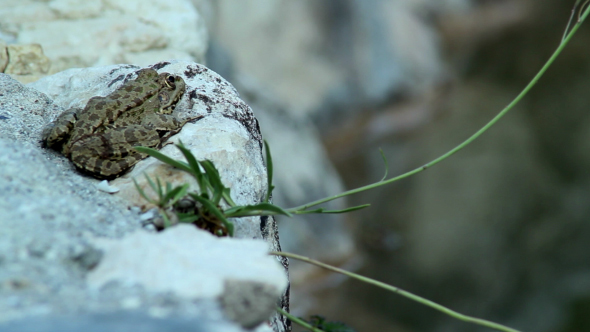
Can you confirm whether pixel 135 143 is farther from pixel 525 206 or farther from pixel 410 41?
pixel 410 41

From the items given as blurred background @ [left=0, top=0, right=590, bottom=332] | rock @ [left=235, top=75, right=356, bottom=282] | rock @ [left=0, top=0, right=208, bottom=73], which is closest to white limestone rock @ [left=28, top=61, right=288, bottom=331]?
rock @ [left=0, top=0, right=208, bottom=73]

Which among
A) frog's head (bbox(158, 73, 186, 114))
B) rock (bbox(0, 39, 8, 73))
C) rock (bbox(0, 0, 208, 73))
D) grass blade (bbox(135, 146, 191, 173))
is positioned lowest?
grass blade (bbox(135, 146, 191, 173))

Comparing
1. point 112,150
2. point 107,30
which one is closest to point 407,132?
point 107,30

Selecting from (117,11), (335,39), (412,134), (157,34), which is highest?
(335,39)

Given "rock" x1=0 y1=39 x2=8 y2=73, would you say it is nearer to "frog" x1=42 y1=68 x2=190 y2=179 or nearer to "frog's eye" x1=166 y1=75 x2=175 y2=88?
"frog" x1=42 y1=68 x2=190 y2=179

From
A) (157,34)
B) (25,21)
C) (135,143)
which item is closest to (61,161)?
(135,143)

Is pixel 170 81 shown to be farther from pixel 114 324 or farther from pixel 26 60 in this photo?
pixel 114 324

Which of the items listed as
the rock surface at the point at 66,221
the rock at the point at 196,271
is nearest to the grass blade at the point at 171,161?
the rock surface at the point at 66,221
